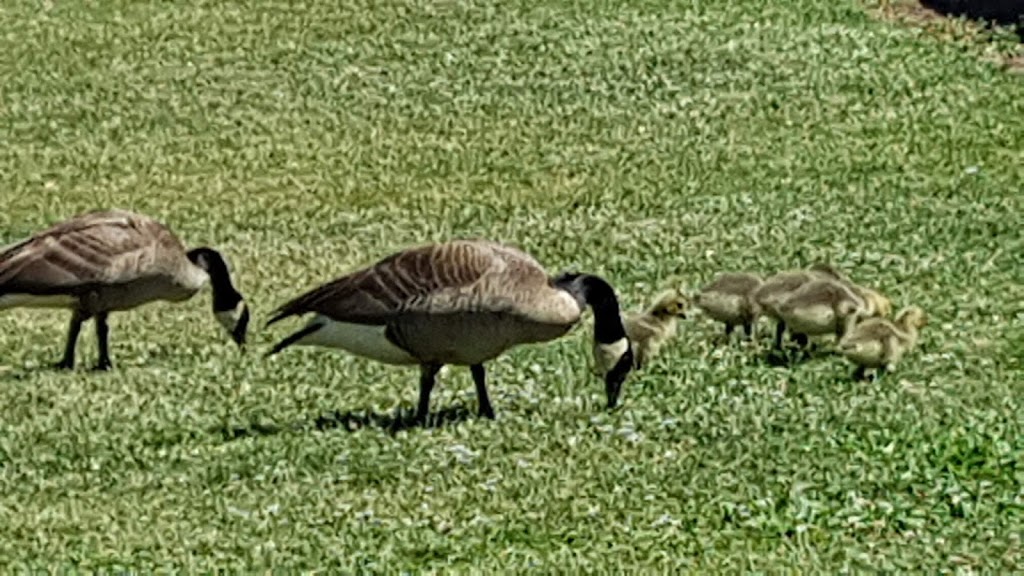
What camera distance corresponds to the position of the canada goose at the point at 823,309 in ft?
57.1

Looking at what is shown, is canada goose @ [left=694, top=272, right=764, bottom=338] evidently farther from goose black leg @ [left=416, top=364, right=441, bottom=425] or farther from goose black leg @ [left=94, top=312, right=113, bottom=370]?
goose black leg @ [left=94, top=312, right=113, bottom=370]

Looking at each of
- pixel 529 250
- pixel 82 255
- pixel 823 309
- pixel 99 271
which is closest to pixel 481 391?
pixel 823 309

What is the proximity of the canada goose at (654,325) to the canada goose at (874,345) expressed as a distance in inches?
57.2

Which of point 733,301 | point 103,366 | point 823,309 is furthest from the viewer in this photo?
point 103,366

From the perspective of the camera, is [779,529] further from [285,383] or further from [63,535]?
[285,383]

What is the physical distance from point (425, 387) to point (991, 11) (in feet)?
64.6

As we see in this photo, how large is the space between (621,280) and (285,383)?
5690 millimetres

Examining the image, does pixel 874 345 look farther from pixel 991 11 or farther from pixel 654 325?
pixel 991 11

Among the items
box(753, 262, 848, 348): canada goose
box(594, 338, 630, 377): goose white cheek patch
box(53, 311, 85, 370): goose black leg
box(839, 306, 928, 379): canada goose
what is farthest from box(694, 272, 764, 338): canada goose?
box(53, 311, 85, 370): goose black leg

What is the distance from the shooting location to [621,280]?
888 inches

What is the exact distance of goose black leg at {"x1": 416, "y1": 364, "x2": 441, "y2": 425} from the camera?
1590 cm

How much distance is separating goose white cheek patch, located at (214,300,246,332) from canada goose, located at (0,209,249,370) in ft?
0.07

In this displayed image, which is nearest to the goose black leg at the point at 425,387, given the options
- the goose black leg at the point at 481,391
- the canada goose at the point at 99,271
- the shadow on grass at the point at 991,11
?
the goose black leg at the point at 481,391

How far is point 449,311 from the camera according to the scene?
15.6 meters
